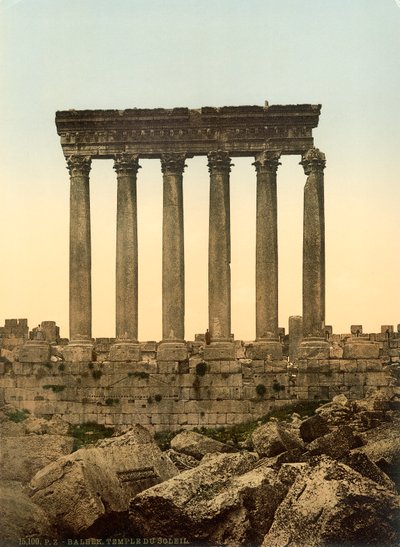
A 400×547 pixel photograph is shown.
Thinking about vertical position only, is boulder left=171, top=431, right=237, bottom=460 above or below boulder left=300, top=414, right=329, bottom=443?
below

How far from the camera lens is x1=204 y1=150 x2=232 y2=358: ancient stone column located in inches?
1882

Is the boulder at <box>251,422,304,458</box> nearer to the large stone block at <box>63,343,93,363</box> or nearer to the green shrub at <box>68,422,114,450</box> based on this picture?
the green shrub at <box>68,422,114,450</box>

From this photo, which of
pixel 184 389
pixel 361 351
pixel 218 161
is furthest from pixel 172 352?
pixel 218 161

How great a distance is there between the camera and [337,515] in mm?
28484

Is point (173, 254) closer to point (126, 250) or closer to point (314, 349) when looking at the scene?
point (126, 250)

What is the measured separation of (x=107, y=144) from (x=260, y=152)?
5.98m

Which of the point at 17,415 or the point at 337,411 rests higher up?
the point at 337,411

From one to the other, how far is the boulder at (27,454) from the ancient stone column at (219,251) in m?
10.6

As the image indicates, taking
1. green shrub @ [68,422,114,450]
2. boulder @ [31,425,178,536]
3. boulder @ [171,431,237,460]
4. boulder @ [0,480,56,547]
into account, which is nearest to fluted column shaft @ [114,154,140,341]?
green shrub @ [68,422,114,450]

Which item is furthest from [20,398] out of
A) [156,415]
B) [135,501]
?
[135,501]

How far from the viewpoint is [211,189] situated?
48781 mm

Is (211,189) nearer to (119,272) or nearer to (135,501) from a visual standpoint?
(119,272)

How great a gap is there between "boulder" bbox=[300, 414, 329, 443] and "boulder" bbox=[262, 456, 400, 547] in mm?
7673

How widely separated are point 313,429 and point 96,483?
826 cm
